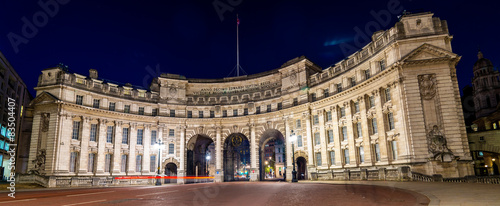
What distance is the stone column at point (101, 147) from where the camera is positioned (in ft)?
145

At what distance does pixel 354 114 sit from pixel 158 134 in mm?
30764

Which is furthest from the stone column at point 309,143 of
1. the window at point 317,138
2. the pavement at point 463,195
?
the pavement at point 463,195

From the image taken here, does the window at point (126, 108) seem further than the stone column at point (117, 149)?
Yes

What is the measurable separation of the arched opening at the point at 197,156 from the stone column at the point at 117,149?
10.9m

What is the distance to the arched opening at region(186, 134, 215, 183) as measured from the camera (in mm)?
52938

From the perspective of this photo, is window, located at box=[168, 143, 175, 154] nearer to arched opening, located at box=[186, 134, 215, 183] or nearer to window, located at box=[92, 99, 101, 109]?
arched opening, located at box=[186, 134, 215, 183]

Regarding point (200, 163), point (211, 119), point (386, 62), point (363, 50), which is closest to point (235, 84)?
point (211, 119)

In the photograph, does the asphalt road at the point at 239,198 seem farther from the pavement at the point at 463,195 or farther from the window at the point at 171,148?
the window at the point at 171,148

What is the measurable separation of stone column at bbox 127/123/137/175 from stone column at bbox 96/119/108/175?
3.70 meters

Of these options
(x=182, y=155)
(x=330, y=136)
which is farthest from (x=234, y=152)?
(x=330, y=136)

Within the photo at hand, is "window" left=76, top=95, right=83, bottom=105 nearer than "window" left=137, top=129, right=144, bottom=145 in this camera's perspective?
Yes

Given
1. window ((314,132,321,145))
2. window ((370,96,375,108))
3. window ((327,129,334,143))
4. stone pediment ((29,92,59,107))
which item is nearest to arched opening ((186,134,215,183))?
window ((314,132,321,145))

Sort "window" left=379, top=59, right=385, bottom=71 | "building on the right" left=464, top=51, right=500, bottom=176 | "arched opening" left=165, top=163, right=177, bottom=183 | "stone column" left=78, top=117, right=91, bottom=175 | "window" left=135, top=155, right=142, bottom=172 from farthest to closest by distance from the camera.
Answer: "building on the right" left=464, top=51, right=500, bottom=176 → "arched opening" left=165, top=163, right=177, bottom=183 → "window" left=135, top=155, right=142, bottom=172 → "stone column" left=78, top=117, right=91, bottom=175 → "window" left=379, top=59, right=385, bottom=71

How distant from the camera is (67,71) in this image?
43.6 metres
